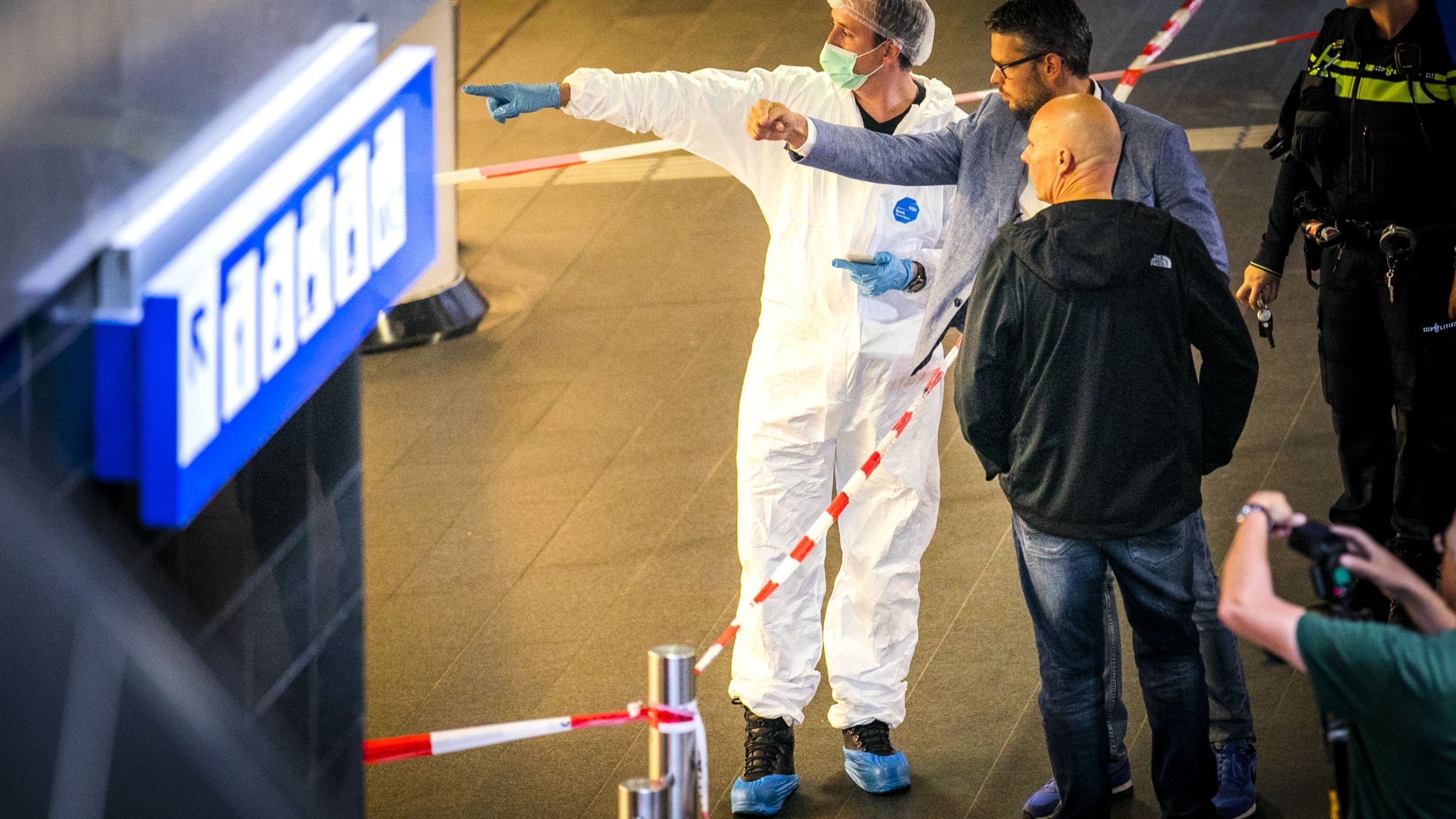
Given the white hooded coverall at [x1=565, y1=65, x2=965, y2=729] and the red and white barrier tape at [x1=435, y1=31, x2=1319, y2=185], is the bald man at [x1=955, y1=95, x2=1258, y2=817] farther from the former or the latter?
the red and white barrier tape at [x1=435, y1=31, x2=1319, y2=185]

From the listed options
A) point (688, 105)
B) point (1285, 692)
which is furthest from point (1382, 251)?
point (688, 105)

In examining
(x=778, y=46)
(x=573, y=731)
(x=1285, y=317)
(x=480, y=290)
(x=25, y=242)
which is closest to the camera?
(x=25, y=242)

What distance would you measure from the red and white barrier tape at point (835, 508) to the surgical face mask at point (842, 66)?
0.65 metres

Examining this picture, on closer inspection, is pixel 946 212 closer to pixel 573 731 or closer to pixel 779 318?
pixel 779 318

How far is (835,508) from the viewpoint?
3.59 metres

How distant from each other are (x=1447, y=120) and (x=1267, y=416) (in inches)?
61.0

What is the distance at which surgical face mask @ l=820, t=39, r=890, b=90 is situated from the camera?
3.65 m

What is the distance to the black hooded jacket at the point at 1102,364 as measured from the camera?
3.01m

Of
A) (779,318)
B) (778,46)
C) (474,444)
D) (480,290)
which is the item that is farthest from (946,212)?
(778,46)

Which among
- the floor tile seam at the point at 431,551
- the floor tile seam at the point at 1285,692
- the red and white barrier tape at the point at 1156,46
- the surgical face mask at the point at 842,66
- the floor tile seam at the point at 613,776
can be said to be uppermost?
the surgical face mask at the point at 842,66

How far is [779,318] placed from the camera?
12.2 feet

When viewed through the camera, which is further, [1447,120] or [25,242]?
[1447,120]

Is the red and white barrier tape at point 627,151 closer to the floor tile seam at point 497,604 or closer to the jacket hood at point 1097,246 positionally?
the floor tile seam at point 497,604

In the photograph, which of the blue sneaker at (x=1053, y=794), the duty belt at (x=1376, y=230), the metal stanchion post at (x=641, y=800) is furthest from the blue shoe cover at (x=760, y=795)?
the duty belt at (x=1376, y=230)
